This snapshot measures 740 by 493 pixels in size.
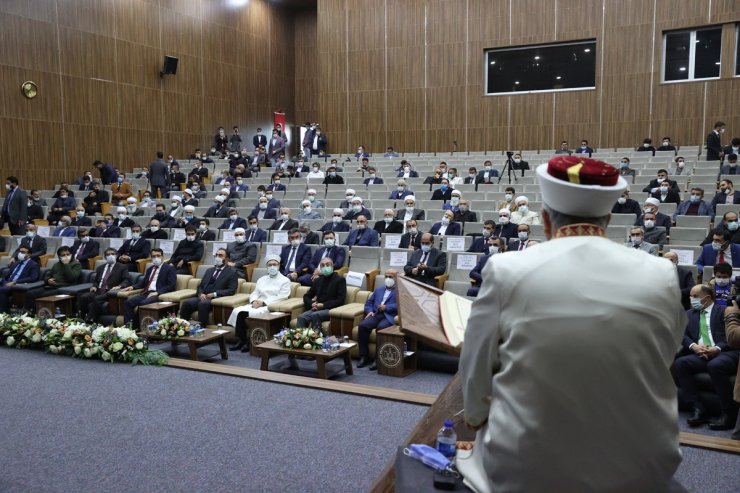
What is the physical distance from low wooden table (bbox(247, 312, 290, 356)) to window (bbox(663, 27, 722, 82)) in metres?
14.3

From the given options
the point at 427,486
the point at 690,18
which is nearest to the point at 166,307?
the point at 427,486

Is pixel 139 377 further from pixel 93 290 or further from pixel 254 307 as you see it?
pixel 93 290

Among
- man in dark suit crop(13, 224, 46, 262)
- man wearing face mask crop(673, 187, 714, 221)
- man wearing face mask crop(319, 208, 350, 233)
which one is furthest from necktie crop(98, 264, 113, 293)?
man wearing face mask crop(673, 187, 714, 221)

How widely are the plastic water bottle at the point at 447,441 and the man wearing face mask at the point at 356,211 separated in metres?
9.01

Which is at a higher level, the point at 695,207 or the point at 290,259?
the point at 695,207

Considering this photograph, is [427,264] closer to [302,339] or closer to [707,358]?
[302,339]

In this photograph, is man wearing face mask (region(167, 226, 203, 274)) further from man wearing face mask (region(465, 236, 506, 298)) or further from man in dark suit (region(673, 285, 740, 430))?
man in dark suit (region(673, 285, 740, 430))

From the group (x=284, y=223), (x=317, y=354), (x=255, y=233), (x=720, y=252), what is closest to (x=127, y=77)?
(x=284, y=223)

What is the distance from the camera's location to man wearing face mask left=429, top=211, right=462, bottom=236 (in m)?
10.0

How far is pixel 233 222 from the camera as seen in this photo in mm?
11742

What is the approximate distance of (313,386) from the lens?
17.8ft

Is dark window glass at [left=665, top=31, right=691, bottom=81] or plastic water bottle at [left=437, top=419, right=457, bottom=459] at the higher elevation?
dark window glass at [left=665, top=31, right=691, bottom=81]

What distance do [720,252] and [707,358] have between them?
10.3 ft

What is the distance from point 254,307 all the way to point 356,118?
45.1ft
